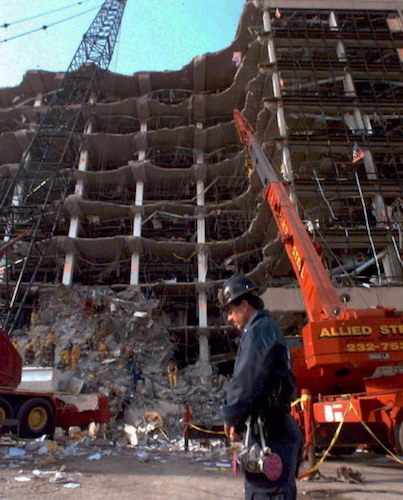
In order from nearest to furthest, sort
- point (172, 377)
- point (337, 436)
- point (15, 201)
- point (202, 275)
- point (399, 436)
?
point (399, 436)
point (337, 436)
point (172, 377)
point (202, 275)
point (15, 201)

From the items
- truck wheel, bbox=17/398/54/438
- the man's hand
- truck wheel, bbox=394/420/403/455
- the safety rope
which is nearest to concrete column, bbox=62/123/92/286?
truck wheel, bbox=17/398/54/438

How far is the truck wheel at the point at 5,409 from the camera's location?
36.6 feet

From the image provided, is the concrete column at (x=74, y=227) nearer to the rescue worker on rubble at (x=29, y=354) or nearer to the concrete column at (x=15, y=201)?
the concrete column at (x=15, y=201)

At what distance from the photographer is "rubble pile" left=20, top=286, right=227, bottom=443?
57.3ft

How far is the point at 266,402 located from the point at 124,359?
2051cm

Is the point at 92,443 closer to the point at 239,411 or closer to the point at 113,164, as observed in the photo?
the point at 239,411

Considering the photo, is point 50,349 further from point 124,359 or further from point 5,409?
point 5,409

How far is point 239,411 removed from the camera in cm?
238

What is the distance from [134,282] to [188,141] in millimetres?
16019

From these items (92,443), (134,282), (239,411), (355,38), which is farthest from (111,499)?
(355,38)

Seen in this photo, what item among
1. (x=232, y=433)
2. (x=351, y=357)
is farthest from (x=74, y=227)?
(x=232, y=433)

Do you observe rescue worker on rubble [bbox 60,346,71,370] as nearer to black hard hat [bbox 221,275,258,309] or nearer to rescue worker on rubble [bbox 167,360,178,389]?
rescue worker on rubble [bbox 167,360,178,389]

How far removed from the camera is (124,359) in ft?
71.5

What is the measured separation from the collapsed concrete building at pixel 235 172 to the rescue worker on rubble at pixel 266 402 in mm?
18078
